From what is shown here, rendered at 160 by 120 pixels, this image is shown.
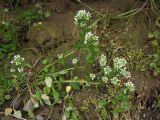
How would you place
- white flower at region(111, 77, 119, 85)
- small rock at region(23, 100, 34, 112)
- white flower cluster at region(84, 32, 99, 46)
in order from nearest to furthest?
white flower cluster at region(84, 32, 99, 46)
white flower at region(111, 77, 119, 85)
small rock at region(23, 100, 34, 112)

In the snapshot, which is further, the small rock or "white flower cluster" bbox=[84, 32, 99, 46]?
the small rock

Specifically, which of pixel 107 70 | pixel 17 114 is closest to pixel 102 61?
pixel 107 70

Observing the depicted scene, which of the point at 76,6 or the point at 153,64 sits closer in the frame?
the point at 153,64

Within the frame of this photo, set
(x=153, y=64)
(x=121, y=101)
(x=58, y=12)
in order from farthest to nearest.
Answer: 1. (x=58, y=12)
2. (x=153, y=64)
3. (x=121, y=101)

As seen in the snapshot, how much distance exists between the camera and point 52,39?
3340mm

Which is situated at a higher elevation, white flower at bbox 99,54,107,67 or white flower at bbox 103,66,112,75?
white flower at bbox 99,54,107,67

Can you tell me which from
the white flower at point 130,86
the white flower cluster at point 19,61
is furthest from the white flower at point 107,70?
the white flower cluster at point 19,61

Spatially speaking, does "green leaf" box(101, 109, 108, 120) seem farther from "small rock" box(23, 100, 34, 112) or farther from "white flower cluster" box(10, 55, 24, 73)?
"white flower cluster" box(10, 55, 24, 73)

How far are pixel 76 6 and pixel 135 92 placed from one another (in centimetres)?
88

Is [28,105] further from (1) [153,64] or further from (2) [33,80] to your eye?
(1) [153,64]

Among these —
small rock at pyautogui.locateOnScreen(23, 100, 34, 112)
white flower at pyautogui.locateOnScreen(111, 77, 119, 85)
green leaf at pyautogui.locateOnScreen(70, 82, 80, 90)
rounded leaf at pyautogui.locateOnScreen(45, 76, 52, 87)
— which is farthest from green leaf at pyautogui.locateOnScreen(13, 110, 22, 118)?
white flower at pyautogui.locateOnScreen(111, 77, 119, 85)

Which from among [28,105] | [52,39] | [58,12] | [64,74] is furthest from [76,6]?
[28,105]

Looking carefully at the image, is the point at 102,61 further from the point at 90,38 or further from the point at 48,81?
the point at 48,81

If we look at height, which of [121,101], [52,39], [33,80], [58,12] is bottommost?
[121,101]
